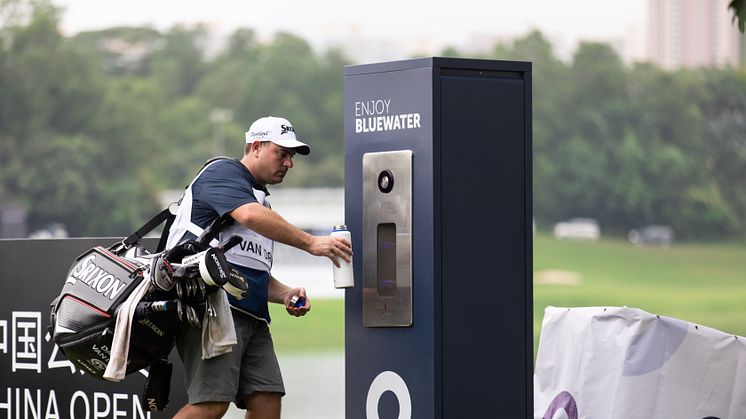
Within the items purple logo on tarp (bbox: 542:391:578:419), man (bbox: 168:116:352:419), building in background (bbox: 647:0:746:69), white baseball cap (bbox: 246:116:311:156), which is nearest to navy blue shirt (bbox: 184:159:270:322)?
man (bbox: 168:116:352:419)

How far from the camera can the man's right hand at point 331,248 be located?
5566mm

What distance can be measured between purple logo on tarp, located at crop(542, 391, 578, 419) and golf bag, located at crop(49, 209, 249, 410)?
211cm

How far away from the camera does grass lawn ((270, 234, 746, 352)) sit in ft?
141

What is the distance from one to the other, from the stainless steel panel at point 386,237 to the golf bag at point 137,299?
0.58m

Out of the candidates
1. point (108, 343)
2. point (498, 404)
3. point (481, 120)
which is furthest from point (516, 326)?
point (108, 343)

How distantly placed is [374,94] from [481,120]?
0.48 metres

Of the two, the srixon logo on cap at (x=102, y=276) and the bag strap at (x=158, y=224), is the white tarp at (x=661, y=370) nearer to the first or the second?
the bag strap at (x=158, y=224)

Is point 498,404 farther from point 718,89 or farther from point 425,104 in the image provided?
point 718,89

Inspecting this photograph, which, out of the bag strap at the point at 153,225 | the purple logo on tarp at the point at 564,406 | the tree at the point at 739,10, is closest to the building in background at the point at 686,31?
the purple logo on tarp at the point at 564,406

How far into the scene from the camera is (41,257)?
7.46m

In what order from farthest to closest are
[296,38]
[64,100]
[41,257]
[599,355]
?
1. [296,38]
2. [64,100]
3. [41,257]
4. [599,355]

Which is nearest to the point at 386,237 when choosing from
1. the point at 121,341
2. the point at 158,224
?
the point at 158,224

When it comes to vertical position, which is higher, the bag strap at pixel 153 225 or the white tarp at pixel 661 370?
the bag strap at pixel 153 225

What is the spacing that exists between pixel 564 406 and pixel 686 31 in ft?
354
